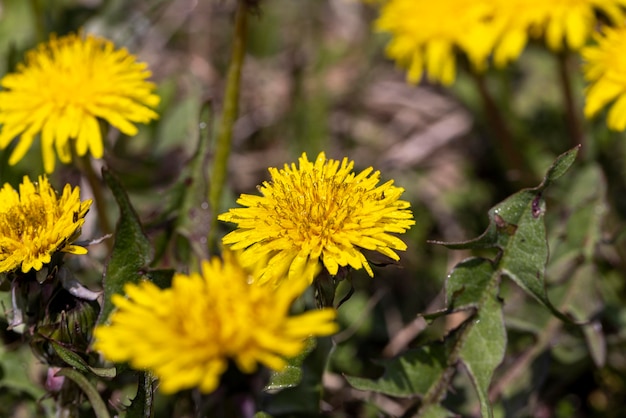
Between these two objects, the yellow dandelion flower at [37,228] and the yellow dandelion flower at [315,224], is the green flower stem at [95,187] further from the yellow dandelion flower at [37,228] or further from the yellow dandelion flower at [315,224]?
the yellow dandelion flower at [315,224]

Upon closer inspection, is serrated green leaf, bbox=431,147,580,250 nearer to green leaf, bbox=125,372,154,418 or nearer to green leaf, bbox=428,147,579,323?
green leaf, bbox=428,147,579,323

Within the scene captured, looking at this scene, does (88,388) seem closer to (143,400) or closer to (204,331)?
(143,400)

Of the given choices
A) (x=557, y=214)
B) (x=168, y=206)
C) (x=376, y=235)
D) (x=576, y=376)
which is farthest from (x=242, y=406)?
(x=557, y=214)

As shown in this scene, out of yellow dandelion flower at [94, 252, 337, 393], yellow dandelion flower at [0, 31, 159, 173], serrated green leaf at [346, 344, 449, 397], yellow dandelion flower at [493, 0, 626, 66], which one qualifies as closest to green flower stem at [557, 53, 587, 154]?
yellow dandelion flower at [493, 0, 626, 66]

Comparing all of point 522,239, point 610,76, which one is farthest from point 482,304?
point 610,76

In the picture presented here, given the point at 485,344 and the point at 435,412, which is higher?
the point at 485,344

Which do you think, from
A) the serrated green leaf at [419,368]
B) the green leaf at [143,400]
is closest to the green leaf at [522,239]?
the serrated green leaf at [419,368]
